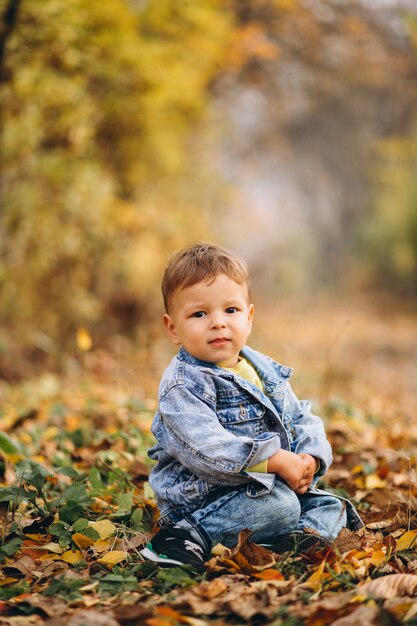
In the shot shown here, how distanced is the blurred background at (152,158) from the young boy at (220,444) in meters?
1.48

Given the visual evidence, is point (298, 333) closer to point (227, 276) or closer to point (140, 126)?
point (140, 126)

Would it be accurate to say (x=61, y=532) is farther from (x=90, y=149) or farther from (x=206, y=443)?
(x=90, y=149)

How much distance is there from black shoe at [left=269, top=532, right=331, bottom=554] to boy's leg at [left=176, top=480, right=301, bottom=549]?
0.03 metres

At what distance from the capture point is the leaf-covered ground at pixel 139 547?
1.86m

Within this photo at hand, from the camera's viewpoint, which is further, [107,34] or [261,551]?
[107,34]

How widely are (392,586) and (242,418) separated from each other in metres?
0.70

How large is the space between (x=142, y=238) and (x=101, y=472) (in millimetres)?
6533

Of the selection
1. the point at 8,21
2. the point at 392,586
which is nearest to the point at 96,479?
the point at 392,586

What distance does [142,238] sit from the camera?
9.38 metres

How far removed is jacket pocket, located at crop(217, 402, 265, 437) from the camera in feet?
7.70

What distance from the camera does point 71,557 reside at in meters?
2.31

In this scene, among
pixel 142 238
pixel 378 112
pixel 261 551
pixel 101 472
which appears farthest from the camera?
pixel 378 112

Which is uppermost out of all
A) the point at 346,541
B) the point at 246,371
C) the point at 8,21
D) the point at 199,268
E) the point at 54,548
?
the point at 8,21

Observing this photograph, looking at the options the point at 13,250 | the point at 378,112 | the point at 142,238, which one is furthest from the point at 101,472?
the point at 378,112
